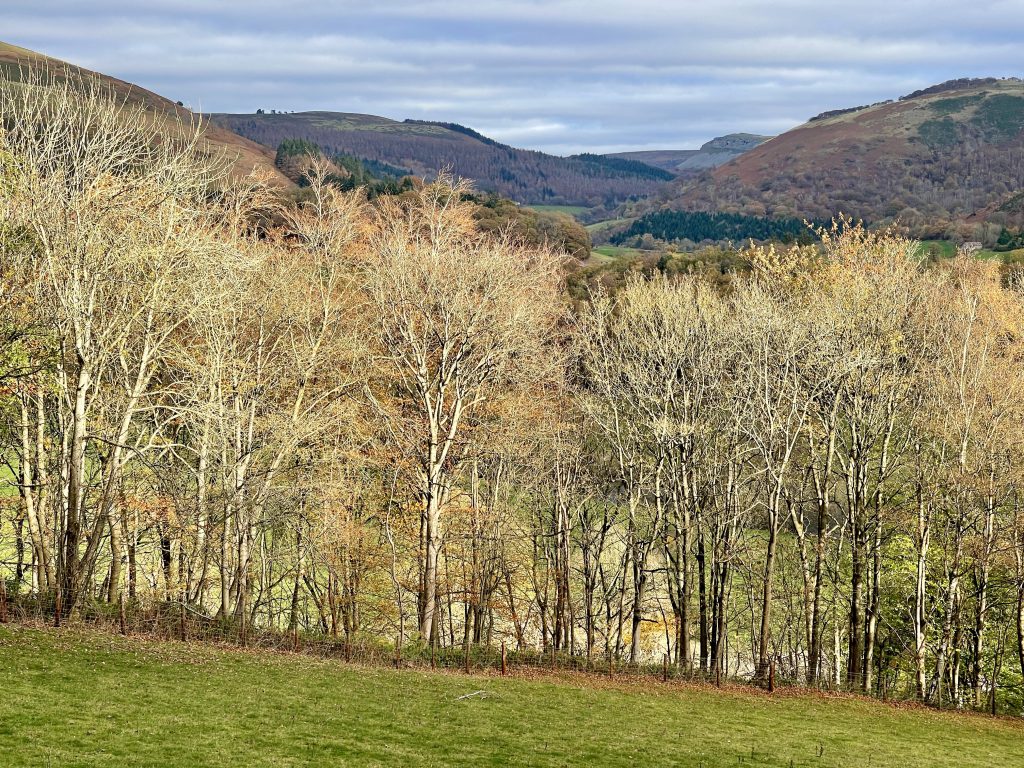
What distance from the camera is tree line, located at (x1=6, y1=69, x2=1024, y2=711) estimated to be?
2850 cm

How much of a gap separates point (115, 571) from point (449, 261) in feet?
60.6

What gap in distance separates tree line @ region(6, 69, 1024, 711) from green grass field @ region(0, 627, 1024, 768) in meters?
4.08

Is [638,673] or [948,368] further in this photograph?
[948,368]

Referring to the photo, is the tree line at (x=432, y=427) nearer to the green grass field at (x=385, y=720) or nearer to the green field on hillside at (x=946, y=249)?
the green grass field at (x=385, y=720)

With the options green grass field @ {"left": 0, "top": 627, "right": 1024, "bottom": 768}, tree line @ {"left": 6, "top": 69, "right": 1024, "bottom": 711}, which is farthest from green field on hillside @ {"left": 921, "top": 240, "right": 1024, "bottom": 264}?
green grass field @ {"left": 0, "top": 627, "right": 1024, "bottom": 768}

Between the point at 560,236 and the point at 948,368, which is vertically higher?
the point at 560,236

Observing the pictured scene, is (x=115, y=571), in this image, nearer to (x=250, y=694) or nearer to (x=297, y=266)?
(x=250, y=694)

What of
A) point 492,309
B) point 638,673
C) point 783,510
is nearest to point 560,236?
point 783,510

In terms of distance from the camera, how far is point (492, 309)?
130ft

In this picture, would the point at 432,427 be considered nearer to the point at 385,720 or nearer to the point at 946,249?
the point at 385,720

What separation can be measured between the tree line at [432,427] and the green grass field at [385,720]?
4.08 m

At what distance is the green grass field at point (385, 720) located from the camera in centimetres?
1775

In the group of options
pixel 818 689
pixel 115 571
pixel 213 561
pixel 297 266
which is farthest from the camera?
pixel 297 266

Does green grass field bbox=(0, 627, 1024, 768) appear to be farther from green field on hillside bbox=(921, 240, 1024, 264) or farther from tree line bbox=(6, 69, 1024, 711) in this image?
green field on hillside bbox=(921, 240, 1024, 264)
